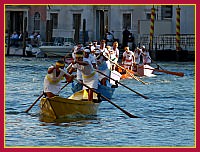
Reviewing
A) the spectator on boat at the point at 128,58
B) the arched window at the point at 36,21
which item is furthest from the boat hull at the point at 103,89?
the arched window at the point at 36,21

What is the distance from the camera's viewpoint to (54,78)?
13016 millimetres

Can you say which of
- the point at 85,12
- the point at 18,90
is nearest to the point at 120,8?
the point at 85,12

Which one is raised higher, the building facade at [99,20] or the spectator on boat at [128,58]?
the building facade at [99,20]

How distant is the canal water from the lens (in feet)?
37.7

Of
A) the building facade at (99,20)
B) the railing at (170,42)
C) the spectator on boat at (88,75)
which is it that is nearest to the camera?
the spectator on boat at (88,75)

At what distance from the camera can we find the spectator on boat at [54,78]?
1291 centimetres

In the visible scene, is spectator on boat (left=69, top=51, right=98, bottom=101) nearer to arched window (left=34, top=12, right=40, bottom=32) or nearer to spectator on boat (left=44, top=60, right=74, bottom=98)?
spectator on boat (left=44, top=60, right=74, bottom=98)

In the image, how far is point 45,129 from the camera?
12.5m

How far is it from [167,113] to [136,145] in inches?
161

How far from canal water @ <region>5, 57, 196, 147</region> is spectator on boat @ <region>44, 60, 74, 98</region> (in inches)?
Result: 19.5

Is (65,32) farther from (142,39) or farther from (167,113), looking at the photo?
(167,113)

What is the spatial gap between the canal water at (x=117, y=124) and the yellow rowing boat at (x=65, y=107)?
0.13 meters

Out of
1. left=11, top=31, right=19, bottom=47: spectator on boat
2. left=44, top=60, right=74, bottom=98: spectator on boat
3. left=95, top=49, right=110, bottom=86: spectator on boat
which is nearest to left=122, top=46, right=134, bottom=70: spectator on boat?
left=95, top=49, right=110, bottom=86: spectator on boat

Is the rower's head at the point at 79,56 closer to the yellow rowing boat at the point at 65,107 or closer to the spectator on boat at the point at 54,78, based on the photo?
the yellow rowing boat at the point at 65,107
